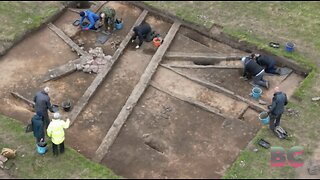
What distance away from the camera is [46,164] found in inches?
546

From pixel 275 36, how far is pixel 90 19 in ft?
27.2

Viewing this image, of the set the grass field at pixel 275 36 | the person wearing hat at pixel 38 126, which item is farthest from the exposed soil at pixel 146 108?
the person wearing hat at pixel 38 126

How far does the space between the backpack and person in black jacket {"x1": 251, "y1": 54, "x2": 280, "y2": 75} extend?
3705 millimetres

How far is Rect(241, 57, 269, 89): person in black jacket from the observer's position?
56.7 ft

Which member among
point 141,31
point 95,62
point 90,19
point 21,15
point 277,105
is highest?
point 277,105

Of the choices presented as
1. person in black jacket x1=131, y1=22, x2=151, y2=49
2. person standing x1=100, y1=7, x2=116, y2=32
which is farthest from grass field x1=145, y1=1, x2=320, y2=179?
person standing x1=100, y1=7, x2=116, y2=32

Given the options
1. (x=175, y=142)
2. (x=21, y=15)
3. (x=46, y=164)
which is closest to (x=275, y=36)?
(x=175, y=142)

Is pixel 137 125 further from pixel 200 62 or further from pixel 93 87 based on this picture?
pixel 200 62

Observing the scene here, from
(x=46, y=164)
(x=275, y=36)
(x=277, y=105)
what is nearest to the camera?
(x=46, y=164)

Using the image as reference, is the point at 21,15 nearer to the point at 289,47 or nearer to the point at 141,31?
the point at 141,31

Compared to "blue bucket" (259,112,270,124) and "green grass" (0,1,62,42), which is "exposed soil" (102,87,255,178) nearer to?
"blue bucket" (259,112,270,124)

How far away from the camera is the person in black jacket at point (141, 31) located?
1931 cm

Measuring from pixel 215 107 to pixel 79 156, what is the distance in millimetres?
5596

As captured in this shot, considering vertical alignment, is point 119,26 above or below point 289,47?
below
